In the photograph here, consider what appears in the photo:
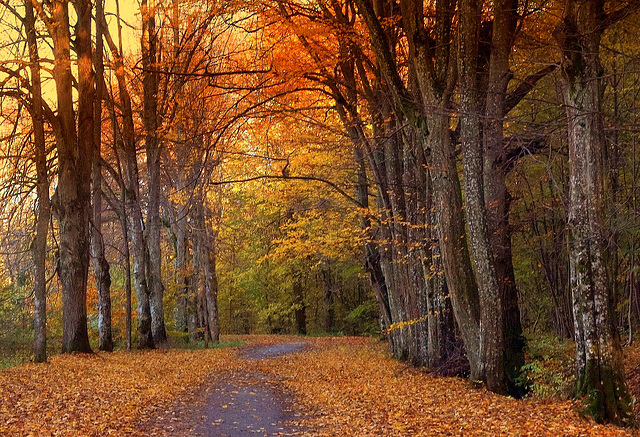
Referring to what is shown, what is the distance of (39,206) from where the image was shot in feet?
42.6

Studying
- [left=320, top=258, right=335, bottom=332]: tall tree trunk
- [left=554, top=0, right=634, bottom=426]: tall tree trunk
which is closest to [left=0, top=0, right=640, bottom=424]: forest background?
[left=554, top=0, right=634, bottom=426]: tall tree trunk

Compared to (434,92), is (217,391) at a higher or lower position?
lower

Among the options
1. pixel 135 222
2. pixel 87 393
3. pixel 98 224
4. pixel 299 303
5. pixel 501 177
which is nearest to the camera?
pixel 87 393

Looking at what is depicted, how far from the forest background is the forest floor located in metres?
0.96

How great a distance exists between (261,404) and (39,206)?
22.2ft

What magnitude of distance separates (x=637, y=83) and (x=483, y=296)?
7.42m

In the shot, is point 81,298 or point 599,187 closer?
point 599,187

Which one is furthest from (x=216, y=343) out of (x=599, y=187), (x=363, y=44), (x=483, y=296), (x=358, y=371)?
(x=599, y=187)

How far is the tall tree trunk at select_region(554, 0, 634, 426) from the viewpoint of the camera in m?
7.94

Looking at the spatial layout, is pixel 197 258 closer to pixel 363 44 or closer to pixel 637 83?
pixel 363 44

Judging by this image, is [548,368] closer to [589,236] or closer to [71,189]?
[589,236]

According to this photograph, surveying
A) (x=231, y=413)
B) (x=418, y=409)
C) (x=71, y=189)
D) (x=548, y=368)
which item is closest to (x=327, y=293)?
(x=71, y=189)

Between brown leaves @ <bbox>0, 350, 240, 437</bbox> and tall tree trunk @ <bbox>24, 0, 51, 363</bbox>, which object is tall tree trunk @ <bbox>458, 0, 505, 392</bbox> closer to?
brown leaves @ <bbox>0, 350, 240, 437</bbox>

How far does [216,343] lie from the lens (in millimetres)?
25391
